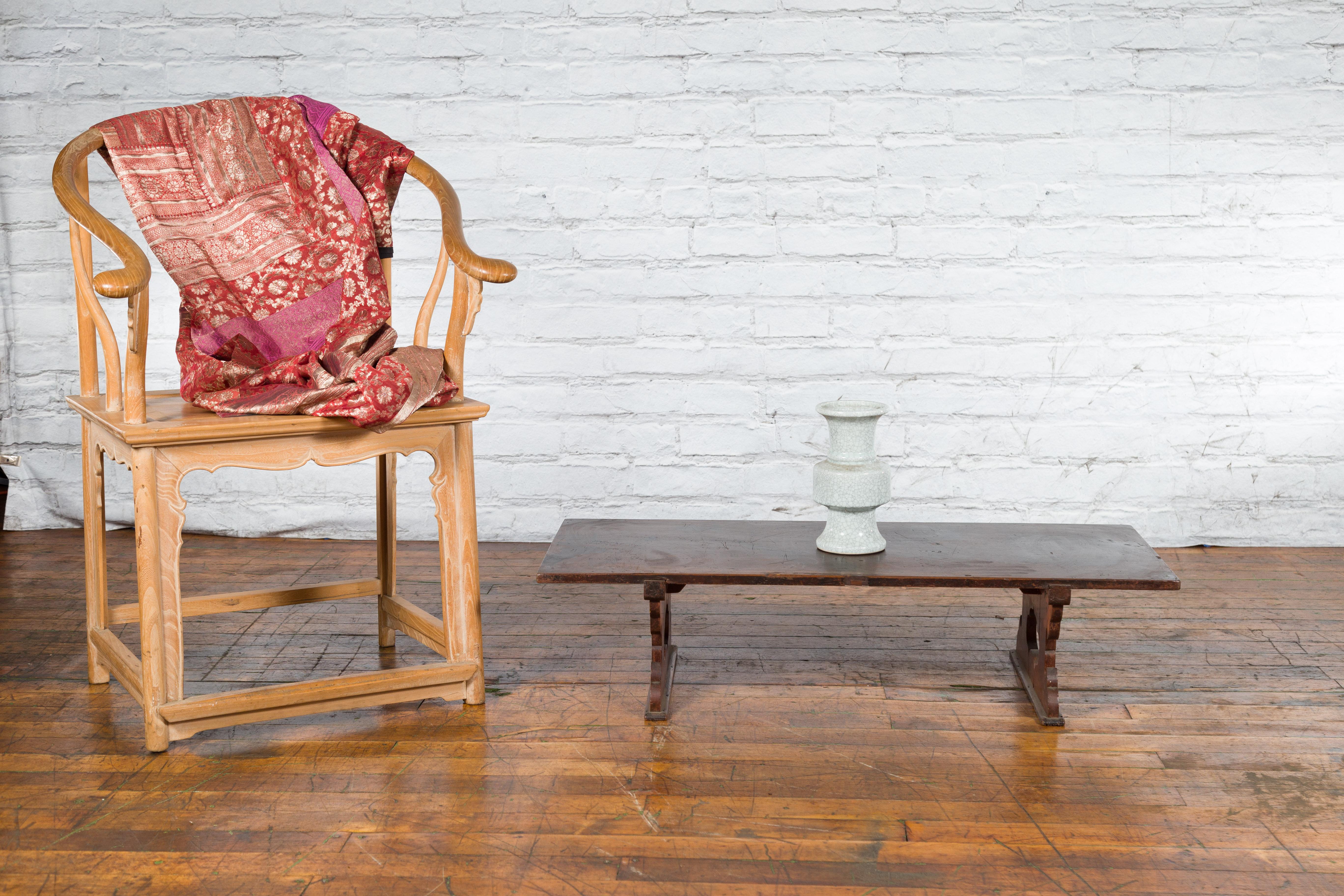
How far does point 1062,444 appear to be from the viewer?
135 inches

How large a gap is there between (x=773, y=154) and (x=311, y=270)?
1.61 m

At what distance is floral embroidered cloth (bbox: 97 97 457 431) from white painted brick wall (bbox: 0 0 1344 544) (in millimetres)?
1201

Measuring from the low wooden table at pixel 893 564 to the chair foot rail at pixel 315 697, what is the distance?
28 cm

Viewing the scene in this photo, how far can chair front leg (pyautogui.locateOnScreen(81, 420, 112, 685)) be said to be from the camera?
2164mm

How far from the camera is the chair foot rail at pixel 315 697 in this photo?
1.94m

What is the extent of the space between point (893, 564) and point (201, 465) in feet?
3.80

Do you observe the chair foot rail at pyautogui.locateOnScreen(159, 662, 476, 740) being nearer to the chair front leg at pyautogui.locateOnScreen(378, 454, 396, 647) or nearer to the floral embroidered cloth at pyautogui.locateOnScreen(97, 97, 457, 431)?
the chair front leg at pyautogui.locateOnScreen(378, 454, 396, 647)

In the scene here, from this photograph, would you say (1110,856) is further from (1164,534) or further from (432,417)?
(1164,534)

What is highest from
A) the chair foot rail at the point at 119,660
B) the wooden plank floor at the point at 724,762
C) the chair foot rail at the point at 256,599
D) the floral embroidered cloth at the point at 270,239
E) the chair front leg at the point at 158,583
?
the floral embroidered cloth at the point at 270,239

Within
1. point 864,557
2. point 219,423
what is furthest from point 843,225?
point 219,423

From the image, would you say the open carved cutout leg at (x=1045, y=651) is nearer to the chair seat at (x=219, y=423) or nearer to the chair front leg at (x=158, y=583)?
the chair seat at (x=219, y=423)

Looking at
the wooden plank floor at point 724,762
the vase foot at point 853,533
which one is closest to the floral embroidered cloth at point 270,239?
the wooden plank floor at point 724,762

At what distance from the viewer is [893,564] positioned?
2070 mm

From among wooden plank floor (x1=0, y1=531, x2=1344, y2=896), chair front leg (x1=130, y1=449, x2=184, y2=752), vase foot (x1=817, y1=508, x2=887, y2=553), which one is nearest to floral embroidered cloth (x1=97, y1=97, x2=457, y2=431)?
chair front leg (x1=130, y1=449, x2=184, y2=752)
